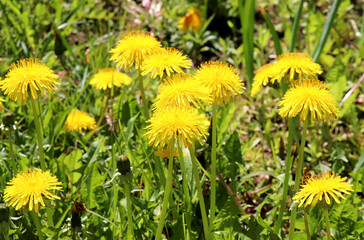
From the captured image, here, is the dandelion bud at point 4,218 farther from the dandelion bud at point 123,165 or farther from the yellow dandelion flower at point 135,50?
the yellow dandelion flower at point 135,50

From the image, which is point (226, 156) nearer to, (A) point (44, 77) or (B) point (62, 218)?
(B) point (62, 218)

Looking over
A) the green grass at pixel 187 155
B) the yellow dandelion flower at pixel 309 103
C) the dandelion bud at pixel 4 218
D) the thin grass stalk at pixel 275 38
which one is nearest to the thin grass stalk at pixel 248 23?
the green grass at pixel 187 155

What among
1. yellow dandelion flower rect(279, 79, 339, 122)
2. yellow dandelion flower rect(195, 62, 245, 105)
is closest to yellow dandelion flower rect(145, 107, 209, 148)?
yellow dandelion flower rect(195, 62, 245, 105)

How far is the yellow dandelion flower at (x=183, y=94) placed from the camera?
1349mm

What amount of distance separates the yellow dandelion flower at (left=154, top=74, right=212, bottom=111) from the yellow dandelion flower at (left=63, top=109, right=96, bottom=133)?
2.95 ft

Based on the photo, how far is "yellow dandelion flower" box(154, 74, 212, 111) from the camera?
4.42 ft

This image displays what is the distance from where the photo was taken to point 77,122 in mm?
2215

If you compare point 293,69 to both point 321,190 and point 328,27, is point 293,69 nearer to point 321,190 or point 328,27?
point 321,190

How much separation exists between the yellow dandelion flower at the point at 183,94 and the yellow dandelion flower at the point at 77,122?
900 millimetres

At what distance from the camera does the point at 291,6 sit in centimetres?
360

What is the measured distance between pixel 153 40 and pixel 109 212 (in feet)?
2.20

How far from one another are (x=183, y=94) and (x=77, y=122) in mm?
991

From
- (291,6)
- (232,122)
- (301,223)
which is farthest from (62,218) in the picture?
(291,6)

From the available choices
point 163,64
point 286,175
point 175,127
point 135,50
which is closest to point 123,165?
point 175,127
